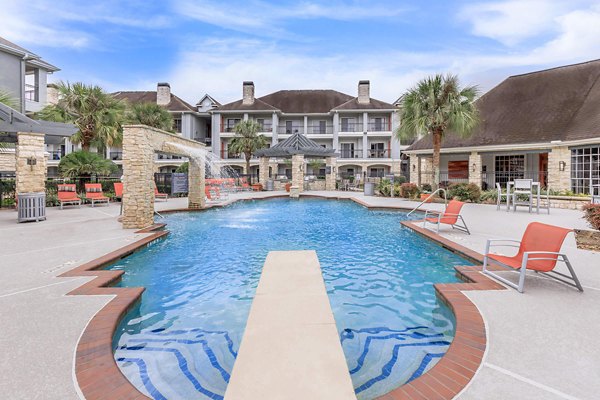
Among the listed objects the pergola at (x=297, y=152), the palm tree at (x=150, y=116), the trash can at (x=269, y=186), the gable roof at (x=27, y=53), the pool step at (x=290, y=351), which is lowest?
the pool step at (x=290, y=351)

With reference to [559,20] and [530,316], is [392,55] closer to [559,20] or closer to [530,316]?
[559,20]

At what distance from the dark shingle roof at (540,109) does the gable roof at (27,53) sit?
2892 cm

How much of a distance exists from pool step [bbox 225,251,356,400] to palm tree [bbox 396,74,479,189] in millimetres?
16264

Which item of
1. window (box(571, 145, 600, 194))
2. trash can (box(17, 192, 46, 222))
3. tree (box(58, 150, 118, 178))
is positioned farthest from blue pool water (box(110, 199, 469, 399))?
window (box(571, 145, 600, 194))

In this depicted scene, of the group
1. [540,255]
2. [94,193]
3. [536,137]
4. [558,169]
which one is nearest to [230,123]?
[94,193]

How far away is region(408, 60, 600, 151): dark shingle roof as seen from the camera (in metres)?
18.5

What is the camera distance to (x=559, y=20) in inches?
726

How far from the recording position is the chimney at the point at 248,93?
4025 centimetres

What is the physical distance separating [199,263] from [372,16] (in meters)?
17.6

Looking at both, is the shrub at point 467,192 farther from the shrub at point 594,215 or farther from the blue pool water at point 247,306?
the blue pool water at point 247,306

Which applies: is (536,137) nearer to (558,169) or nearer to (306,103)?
(558,169)

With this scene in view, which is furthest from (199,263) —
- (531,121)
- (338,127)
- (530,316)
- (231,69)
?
(231,69)

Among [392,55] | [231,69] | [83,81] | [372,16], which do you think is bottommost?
[83,81]

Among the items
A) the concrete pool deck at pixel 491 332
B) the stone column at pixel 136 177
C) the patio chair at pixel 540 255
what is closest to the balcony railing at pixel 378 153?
the stone column at pixel 136 177
